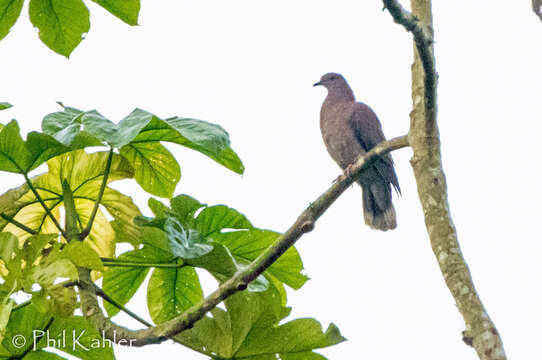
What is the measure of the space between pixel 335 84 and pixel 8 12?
4908mm

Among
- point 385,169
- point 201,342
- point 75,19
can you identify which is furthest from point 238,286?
point 385,169

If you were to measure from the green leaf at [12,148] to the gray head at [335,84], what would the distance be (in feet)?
16.7

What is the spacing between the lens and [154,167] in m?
2.65

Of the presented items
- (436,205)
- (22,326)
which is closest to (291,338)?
(436,205)

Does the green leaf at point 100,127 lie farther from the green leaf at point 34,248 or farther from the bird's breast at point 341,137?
the bird's breast at point 341,137

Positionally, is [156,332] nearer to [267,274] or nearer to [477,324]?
[267,274]

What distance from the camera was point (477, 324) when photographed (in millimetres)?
1793

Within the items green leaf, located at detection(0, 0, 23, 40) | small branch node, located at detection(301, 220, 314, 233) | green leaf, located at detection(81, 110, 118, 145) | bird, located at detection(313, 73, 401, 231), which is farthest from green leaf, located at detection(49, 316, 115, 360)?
bird, located at detection(313, 73, 401, 231)

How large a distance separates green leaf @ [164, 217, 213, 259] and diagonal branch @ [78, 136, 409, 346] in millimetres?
133

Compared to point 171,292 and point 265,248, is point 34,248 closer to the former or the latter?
point 171,292

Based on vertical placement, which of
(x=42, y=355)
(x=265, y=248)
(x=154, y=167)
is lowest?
(x=42, y=355)

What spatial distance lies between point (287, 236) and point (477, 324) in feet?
1.80

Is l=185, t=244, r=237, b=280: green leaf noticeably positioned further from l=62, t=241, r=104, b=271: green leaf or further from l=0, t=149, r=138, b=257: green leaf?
l=0, t=149, r=138, b=257: green leaf

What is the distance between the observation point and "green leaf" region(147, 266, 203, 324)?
8.64ft
